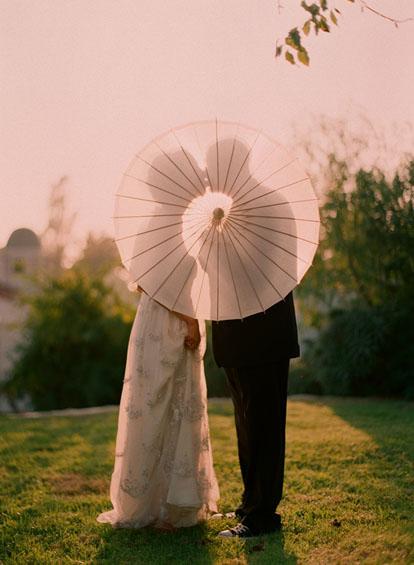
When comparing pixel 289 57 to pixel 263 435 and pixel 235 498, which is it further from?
pixel 235 498

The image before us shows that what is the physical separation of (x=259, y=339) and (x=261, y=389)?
0.31 m

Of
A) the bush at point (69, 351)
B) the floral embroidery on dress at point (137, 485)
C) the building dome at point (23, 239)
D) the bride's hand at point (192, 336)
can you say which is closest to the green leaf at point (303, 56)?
the bride's hand at point (192, 336)

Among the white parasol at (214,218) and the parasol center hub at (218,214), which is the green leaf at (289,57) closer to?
the white parasol at (214,218)

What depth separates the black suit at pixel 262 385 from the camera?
Answer: 4035mm

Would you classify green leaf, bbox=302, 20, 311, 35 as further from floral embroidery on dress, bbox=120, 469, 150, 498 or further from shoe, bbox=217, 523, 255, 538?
shoe, bbox=217, 523, 255, 538

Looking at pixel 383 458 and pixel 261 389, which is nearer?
pixel 261 389

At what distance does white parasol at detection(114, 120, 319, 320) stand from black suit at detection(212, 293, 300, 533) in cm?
27

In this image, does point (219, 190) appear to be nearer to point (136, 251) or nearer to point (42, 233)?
point (136, 251)

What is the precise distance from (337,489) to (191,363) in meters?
1.66

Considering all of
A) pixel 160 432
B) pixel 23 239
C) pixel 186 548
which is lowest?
pixel 186 548

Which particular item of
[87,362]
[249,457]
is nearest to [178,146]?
[249,457]

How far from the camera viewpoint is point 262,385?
4.08 m

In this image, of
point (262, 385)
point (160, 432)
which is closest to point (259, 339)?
point (262, 385)

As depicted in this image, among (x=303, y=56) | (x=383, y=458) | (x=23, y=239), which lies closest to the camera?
(x=303, y=56)
